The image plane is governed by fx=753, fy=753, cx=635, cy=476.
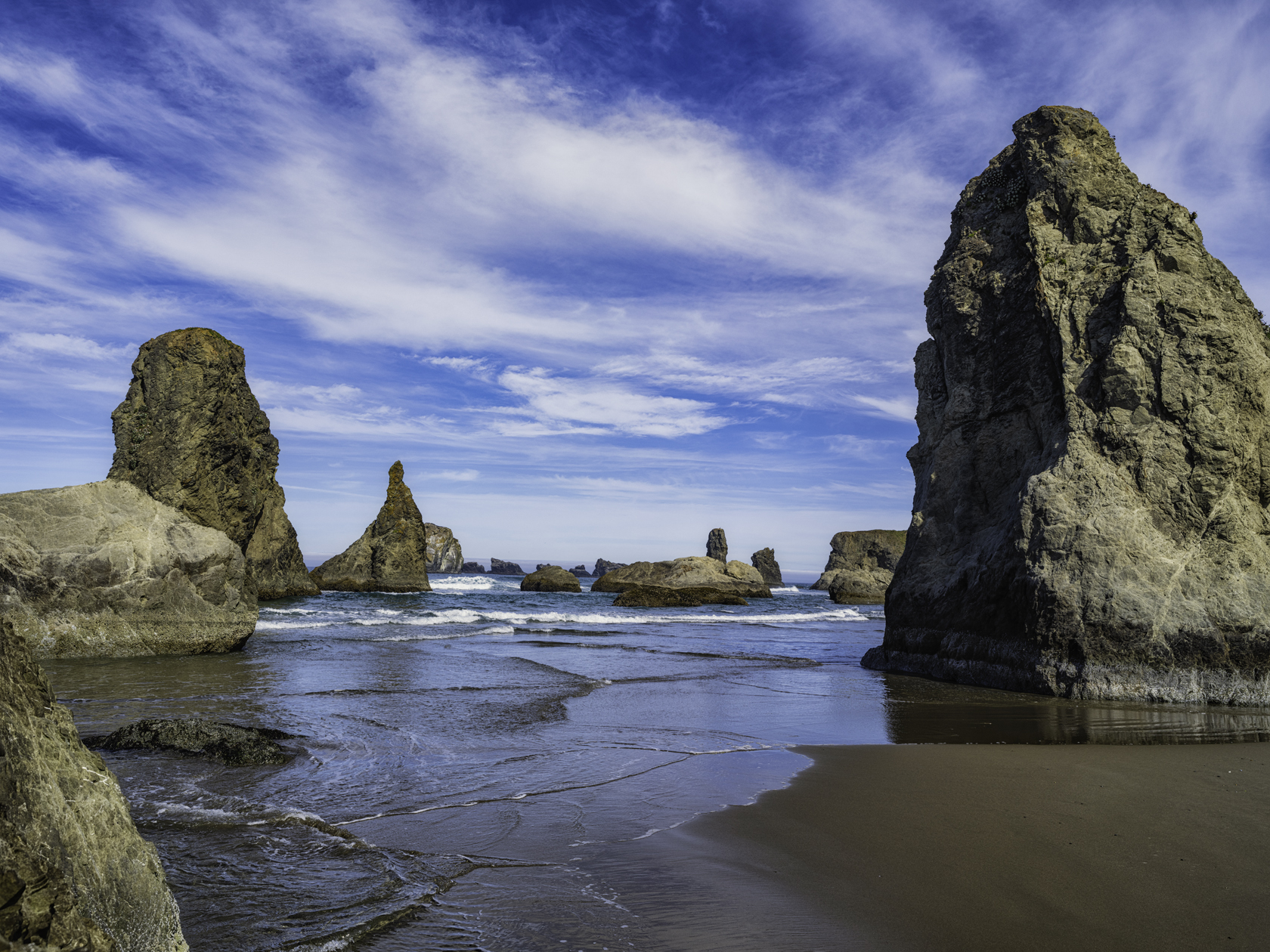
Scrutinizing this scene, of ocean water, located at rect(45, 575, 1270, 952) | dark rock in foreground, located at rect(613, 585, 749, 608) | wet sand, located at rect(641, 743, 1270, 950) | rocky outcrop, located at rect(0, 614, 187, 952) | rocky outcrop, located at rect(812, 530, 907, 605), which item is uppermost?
rocky outcrop, located at rect(812, 530, 907, 605)

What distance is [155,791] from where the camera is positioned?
18.1 ft

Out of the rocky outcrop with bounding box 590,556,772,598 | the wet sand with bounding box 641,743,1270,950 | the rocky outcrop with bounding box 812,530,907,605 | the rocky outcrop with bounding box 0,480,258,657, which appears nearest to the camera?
the wet sand with bounding box 641,743,1270,950

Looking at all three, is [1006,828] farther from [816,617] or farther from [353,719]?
[816,617]

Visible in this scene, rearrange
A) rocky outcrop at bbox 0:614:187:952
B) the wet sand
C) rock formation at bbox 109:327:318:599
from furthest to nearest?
rock formation at bbox 109:327:318:599 < the wet sand < rocky outcrop at bbox 0:614:187:952

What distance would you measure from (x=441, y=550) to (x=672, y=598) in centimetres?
5875

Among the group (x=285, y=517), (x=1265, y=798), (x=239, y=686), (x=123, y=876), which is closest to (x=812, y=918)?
(x=123, y=876)

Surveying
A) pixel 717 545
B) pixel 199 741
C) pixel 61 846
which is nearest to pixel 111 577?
pixel 199 741

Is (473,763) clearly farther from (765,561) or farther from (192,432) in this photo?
(765,561)

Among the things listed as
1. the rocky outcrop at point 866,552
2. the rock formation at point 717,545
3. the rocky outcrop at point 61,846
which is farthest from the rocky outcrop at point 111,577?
the rock formation at point 717,545

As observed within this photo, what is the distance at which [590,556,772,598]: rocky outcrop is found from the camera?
2406 inches

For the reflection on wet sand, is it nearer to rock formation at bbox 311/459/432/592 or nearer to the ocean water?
the ocean water

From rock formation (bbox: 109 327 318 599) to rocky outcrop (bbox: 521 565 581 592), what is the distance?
28.0 m

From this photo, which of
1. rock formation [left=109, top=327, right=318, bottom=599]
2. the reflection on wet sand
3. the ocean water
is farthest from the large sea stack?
rock formation [left=109, top=327, right=318, bottom=599]

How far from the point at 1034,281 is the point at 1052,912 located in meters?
11.6
